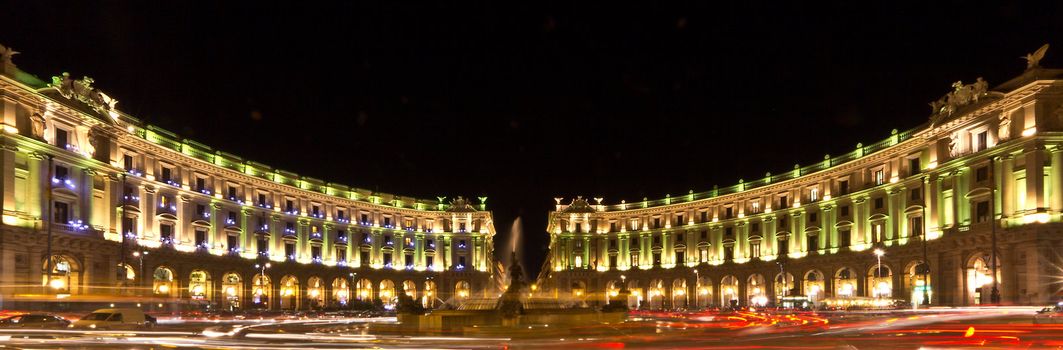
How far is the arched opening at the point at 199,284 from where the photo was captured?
262 ft

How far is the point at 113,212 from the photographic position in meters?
66.8

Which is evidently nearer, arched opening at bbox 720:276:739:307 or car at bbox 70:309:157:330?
car at bbox 70:309:157:330

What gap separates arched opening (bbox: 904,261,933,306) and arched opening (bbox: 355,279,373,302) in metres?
63.1

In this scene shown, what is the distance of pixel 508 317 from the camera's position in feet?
124

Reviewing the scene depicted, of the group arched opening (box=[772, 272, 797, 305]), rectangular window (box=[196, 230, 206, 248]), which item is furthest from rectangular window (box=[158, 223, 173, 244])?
arched opening (box=[772, 272, 797, 305])

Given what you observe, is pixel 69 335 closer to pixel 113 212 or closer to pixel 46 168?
pixel 46 168

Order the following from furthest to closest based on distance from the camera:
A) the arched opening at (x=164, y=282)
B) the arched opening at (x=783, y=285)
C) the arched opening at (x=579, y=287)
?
the arched opening at (x=579, y=287), the arched opening at (x=783, y=285), the arched opening at (x=164, y=282)

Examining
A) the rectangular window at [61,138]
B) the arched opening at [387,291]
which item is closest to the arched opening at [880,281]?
the arched opening at [387,291]

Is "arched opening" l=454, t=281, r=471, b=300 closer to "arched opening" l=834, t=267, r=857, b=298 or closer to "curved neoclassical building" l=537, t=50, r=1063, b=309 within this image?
"curved neoclassical building" l=537, t=50, r=1063, b=309

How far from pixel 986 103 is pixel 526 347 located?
4738 centimetres

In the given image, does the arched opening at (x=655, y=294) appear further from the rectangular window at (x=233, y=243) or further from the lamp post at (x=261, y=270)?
the rectangular window at (x=233, y=243)

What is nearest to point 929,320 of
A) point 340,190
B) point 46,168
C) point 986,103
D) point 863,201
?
point 986,103

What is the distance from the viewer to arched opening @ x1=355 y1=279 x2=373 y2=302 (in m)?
110

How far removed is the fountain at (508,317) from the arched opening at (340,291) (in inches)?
2522
